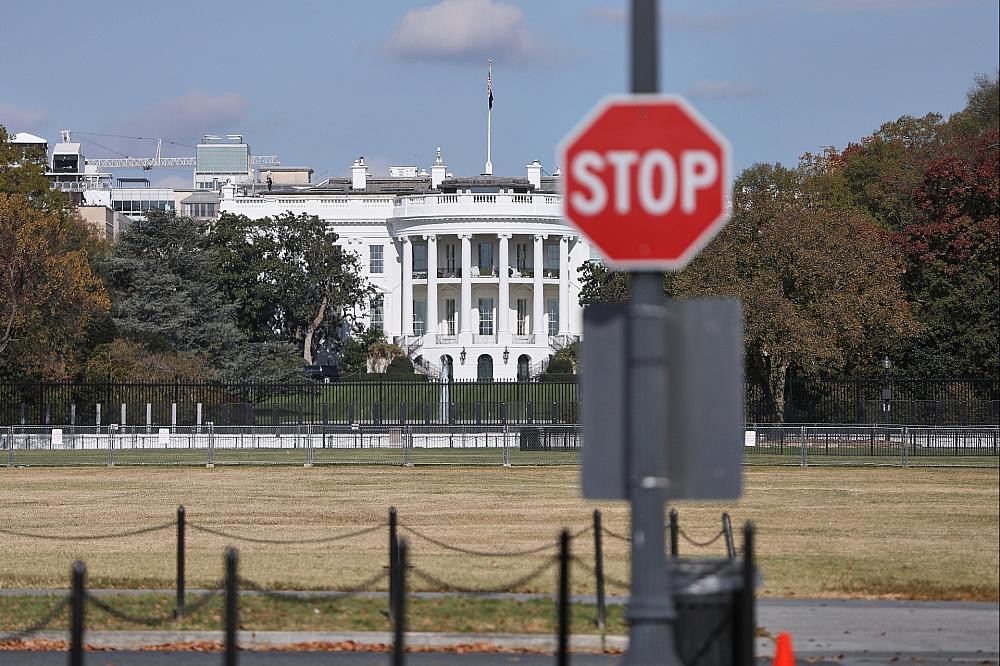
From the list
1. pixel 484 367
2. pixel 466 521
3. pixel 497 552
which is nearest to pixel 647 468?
pixel 497 552

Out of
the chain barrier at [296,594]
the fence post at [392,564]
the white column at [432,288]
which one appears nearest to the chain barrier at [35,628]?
the chain barrier at [296,594]

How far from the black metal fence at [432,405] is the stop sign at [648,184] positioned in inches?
1969

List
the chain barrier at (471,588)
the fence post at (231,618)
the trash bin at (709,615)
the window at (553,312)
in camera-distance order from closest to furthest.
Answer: the trash bin at (709,615), the fence post at (231,618), the chain barrier at (471,588), the window at (553,312)

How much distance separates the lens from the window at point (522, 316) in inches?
4707

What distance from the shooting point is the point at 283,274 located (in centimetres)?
10169

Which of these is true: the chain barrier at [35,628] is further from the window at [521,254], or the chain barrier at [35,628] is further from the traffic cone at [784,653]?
the window at [521,254]

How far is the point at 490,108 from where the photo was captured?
11619cm

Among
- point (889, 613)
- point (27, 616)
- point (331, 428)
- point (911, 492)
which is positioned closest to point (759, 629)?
point (889, 613)

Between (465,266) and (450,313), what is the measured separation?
18.9ft

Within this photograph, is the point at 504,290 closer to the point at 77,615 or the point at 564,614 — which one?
the point at 564,614

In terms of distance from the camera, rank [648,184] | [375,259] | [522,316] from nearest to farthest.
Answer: [648,184] → [522,316] → [375,259]

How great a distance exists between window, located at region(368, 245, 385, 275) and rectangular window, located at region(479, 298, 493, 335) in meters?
9.87

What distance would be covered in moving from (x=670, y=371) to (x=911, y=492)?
2983cm

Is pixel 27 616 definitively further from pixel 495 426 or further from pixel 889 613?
pixel 495 426
